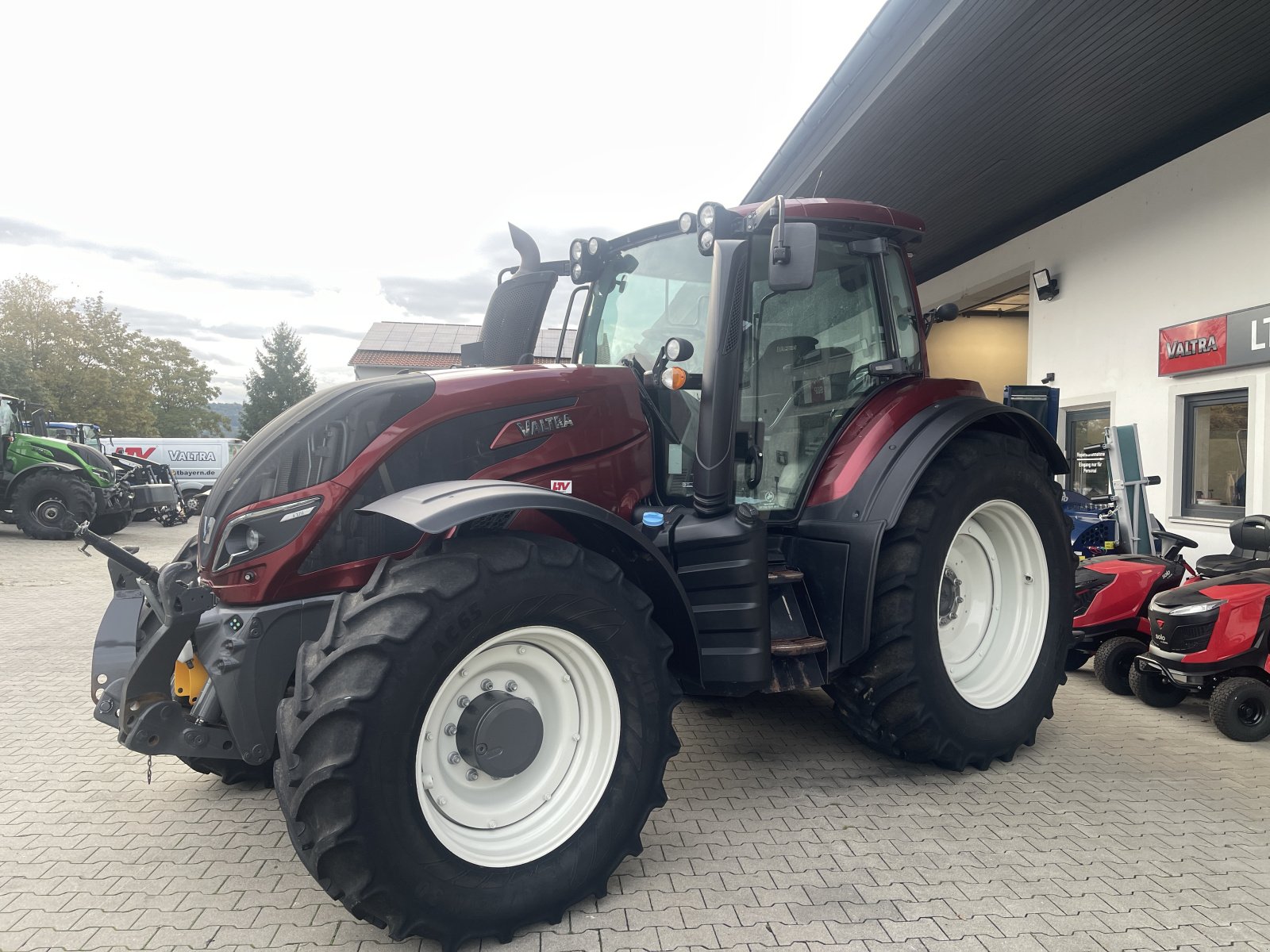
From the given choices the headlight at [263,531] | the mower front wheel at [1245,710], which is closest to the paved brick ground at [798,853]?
the mower front wheel at [1245,710]

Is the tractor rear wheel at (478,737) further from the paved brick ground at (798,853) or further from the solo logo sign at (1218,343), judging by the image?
the solo logo sign at (1218,343)

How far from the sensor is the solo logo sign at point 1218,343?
704cm

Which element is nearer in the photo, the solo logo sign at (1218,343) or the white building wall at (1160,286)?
the solo logo sign at (1218,343)

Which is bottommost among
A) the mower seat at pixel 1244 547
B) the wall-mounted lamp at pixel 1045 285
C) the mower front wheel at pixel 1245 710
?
the mower front wheel at pixel 1245 710

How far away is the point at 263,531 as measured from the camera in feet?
8.57

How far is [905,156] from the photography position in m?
8.95

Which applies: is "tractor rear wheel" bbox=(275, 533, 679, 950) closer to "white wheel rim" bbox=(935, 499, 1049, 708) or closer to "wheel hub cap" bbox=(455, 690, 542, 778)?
"wheel hub cap" bbox=(455, 690, 542, 778)

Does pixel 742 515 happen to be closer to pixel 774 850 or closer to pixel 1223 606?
pixel 774 850

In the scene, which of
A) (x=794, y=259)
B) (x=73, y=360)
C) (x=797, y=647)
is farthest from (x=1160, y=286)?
(x=73, y=360)

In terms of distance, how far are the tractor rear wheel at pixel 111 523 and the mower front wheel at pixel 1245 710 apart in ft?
49.5

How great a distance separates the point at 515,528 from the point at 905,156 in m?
7.67

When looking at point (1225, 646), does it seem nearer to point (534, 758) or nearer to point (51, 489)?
point (534, 758)

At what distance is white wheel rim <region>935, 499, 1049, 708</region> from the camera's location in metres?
3.87

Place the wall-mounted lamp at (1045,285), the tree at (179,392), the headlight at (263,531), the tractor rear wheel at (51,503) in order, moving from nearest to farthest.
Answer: the headlight at (263,531) → the wall-mounted lamp at (1045,285) → the tractor rear wheel at (51,503) → the tree at (179,392)
